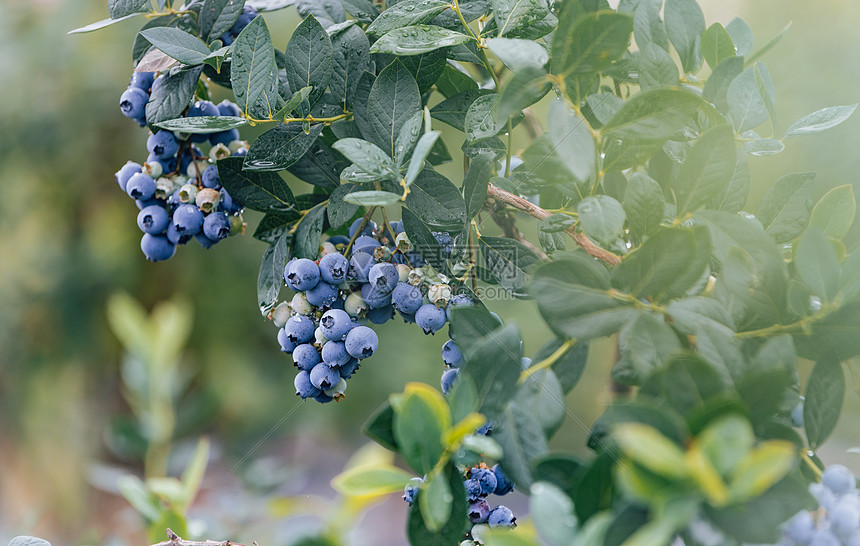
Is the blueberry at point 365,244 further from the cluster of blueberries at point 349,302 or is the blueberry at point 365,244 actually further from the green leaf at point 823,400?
the green leaf at point 823,400

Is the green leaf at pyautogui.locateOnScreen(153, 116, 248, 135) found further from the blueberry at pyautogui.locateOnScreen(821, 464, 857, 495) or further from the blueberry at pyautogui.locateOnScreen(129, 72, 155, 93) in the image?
the blueberry at pyautogui.locateOnScreen(821, 464, 857, 495)

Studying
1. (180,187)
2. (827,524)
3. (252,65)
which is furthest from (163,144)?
(827,524)

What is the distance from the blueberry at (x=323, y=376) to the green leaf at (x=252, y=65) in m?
0.21

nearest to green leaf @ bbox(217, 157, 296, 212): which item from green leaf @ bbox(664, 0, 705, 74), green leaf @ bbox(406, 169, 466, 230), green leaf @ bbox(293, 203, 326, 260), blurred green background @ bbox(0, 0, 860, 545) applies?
green leaf @ bbox(293, 203, 326, 260)

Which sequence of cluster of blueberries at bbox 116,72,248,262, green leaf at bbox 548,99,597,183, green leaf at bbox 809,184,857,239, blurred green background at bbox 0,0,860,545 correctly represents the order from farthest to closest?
blurred green background at bbox 0,0,860,545 < cluster of blueberries at bbox 116,72,248,262 < green leaf at bbox 809,184,857,239 < green leaf at bbox 548,99,597,183

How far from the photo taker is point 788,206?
1.52ft

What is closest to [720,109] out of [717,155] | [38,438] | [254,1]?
[717,155]

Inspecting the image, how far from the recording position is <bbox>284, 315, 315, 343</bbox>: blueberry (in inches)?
19.3

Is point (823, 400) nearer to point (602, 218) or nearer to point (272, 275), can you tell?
point (602, 218)

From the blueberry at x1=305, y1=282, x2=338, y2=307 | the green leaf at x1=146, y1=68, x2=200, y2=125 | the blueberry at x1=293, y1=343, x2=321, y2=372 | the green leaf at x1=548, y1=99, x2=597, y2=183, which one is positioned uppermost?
the green leaf at x1=548, y1=99, x2=597, y2=183

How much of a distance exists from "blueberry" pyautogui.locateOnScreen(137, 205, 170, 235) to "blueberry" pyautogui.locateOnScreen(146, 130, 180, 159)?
0.05 meters

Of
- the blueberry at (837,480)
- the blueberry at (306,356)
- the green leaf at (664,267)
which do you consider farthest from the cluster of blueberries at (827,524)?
the blueberry at (306,356)

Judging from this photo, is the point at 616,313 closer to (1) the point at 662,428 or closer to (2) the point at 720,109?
(1) the point at 662,428

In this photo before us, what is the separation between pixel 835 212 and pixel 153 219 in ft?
1.86
